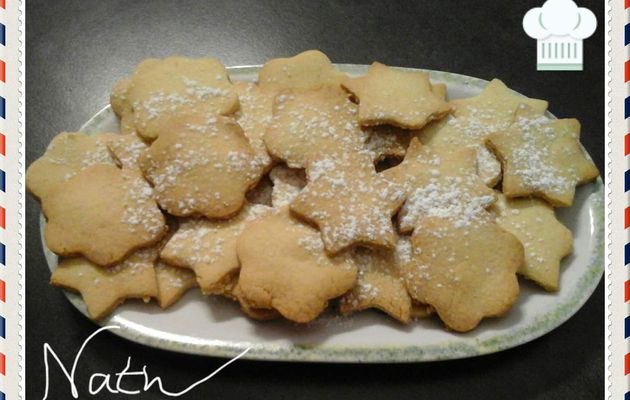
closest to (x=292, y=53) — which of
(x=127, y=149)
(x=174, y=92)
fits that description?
(x=174, y=92)

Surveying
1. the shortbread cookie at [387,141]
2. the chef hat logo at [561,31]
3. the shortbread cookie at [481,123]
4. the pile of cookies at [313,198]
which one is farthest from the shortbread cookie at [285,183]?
the chef hat logo at [561,31]

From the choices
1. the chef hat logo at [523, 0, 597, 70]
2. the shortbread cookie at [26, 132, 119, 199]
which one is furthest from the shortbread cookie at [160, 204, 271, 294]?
the chef hat logo at [523, 0, 597, 70]

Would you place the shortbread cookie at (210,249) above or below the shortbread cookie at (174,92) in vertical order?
below

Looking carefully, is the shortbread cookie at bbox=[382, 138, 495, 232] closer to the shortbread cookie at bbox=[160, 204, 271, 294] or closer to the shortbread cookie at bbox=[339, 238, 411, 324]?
the shortbread cookie at bbox=[339, 238, 411, 324]

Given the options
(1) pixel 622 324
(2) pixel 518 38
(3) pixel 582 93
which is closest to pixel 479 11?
(2) pixel 518 38

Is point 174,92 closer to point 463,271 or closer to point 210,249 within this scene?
point 210,249

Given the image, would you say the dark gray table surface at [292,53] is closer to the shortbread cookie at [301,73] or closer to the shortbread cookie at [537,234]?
the shortbread cookie at [537,234]
